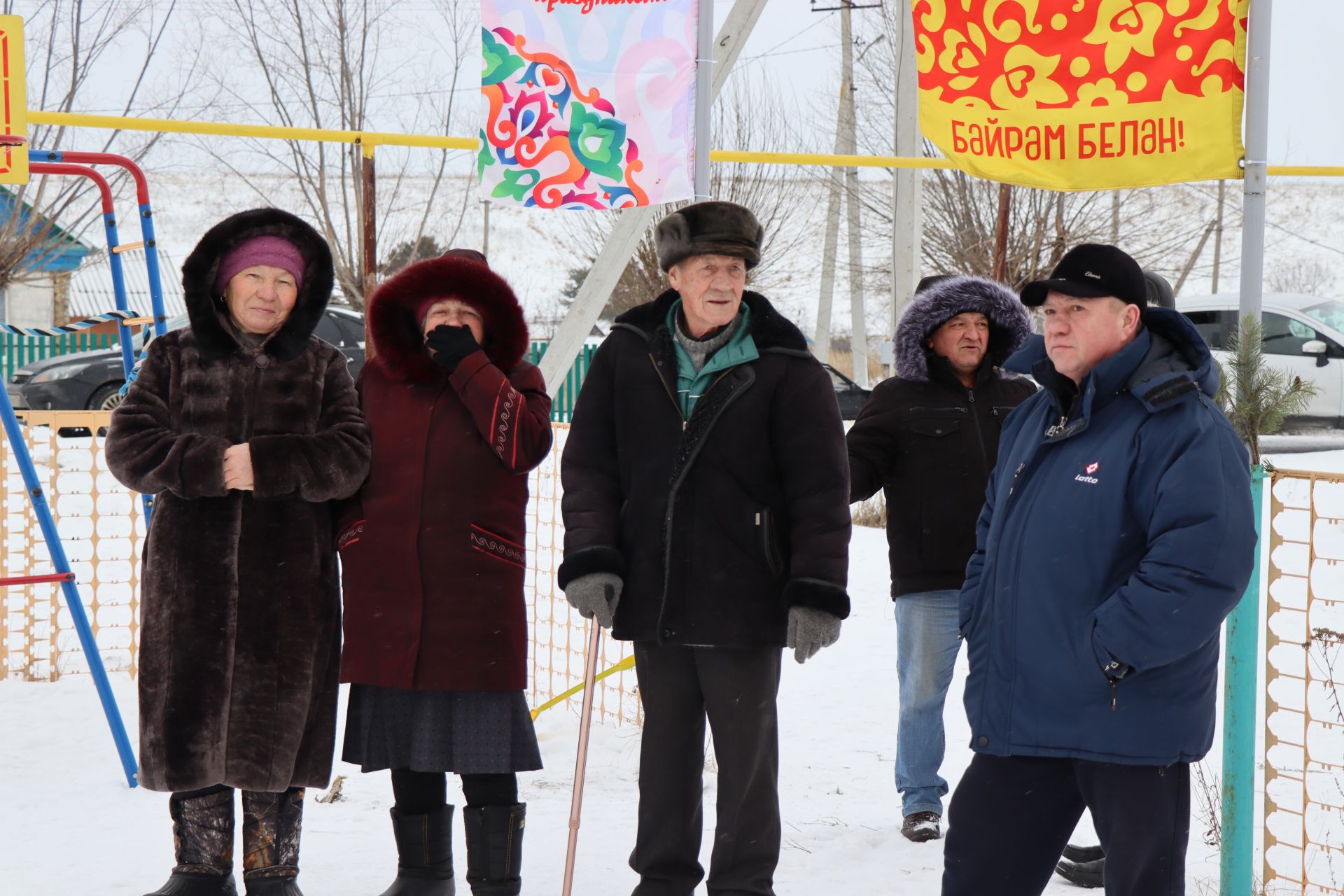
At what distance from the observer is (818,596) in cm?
294

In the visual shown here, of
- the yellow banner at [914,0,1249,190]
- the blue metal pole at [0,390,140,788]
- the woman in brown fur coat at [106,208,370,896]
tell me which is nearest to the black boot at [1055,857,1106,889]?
the yellow banner at [914,0,1249,190]

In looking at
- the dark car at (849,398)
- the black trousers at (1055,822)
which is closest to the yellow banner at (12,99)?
the black trousers at (1055,822)

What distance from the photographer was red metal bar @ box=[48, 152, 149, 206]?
4.30 meters

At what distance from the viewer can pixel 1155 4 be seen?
338 centimetres

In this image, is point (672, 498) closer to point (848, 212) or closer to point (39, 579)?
point (39, 579)

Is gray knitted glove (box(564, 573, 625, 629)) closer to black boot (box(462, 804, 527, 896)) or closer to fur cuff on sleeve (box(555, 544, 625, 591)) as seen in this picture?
fur cuff on sleeve (box(555, 544, 625, 591))

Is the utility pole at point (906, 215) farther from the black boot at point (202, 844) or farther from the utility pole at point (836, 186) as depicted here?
the utility pole at point (836, 186)

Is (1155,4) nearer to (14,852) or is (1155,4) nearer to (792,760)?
(792,760)

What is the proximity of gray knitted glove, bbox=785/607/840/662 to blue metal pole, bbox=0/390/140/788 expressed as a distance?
2601 mm

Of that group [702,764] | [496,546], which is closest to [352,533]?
[496,546]

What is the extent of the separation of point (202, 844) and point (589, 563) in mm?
1240

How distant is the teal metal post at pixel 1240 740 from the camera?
10.7ft

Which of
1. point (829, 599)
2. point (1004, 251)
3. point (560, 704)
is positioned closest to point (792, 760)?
point (560, 704)

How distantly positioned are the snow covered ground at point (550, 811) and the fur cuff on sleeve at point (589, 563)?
1.11 metres
